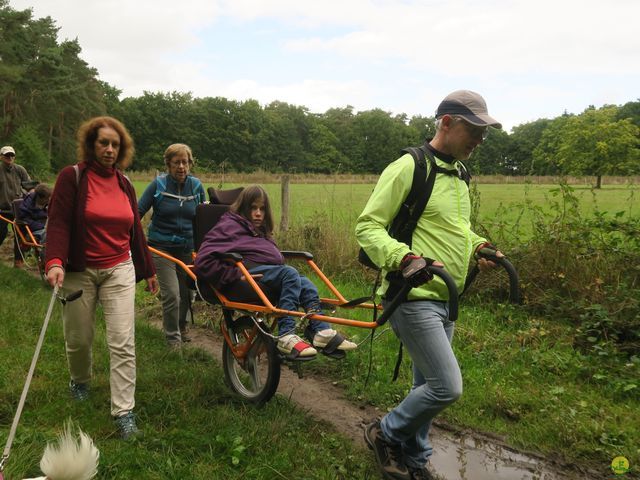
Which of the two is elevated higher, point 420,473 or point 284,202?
point 284,202

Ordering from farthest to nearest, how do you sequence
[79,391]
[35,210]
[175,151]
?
1. [35,210]
2. [175,151]
3. [79,391]

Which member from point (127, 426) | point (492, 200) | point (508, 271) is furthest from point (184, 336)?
point (492, 200)

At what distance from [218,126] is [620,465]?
74307 millimetres

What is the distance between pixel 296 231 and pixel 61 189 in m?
5.65

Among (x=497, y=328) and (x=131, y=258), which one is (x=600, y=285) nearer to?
(x=497, y=328)

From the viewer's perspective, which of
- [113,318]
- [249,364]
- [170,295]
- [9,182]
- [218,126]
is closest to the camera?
[113,318]

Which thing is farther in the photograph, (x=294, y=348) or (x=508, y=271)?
(x=294, y=348)

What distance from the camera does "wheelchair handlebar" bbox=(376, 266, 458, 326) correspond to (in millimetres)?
2477

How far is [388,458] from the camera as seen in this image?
10.7ft

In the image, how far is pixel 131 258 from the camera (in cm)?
400

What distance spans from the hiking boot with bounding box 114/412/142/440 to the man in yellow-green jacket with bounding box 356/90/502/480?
1.79m

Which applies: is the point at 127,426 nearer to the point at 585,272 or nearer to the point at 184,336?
the point at 184,336

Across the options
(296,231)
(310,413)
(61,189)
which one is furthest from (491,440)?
(296,231)

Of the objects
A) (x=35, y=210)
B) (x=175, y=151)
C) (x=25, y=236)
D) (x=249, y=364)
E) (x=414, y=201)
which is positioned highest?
(x=175, y=151)
